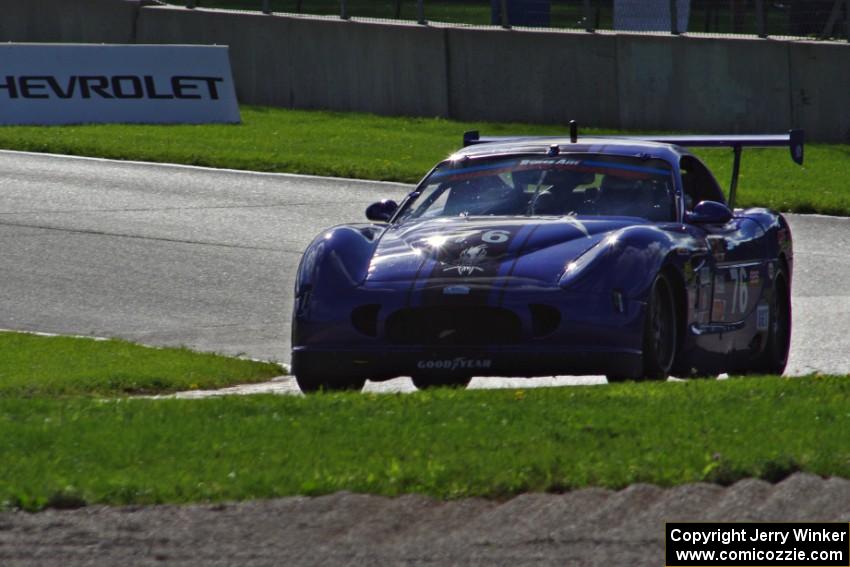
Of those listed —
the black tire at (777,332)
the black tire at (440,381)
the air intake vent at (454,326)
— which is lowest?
the black tire at (777,332)

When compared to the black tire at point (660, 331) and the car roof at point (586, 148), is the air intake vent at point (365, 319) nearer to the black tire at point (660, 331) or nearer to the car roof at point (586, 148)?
the black tire at point (660, 331)

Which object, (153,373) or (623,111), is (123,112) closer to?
(623,111)

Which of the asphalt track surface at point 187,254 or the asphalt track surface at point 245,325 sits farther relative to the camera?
the asphalt track surface at point 187,254

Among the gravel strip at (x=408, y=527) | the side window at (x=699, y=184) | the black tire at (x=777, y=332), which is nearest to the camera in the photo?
the gravel strip at (x=408, y=527)

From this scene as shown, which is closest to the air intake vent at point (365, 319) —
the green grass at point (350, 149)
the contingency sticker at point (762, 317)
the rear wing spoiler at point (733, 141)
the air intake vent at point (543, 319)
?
the air intake vent at point (543, 319)

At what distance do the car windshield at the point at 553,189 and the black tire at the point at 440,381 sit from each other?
1.05 meters

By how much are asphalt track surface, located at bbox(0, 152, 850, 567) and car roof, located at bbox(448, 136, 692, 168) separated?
1.35 meters

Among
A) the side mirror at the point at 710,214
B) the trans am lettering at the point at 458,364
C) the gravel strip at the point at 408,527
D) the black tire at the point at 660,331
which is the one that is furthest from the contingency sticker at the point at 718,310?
the gravel strip at the point at 408,527

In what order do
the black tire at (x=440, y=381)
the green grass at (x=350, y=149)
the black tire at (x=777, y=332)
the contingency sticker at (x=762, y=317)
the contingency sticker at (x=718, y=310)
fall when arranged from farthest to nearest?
the green grass at (x=350, y=149)
the black tire at (x=777, y=332)
the contingency sticker at (x=762, y=317)
the contingency sticker at (x=718, y=310)
the black tire at (x=440, y=381)

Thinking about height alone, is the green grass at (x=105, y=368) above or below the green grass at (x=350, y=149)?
above

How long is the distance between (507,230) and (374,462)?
271cm

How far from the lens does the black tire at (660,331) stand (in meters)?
8.83

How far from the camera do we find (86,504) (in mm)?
6160

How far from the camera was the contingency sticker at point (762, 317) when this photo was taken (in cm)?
1042
